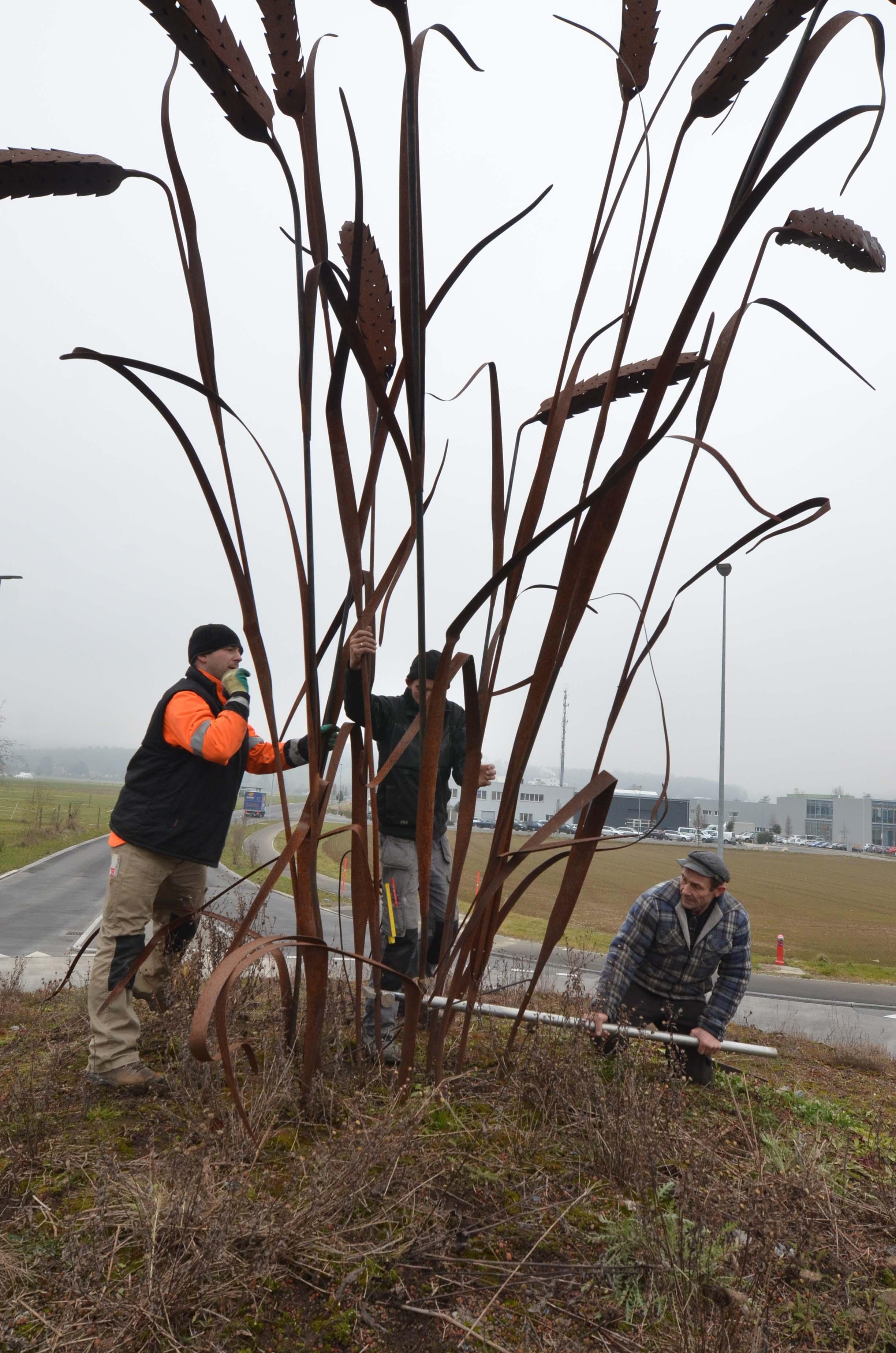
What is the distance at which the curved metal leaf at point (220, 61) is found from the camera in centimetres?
146

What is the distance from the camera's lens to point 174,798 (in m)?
3.14

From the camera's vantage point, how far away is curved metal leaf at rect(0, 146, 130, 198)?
148 cm

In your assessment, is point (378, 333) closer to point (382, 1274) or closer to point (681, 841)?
point (382, 1274)

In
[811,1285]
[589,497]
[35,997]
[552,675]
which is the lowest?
[35,997]

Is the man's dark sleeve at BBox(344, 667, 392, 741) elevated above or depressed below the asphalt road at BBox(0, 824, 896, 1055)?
above

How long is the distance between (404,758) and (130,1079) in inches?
75.1

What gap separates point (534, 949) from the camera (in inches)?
570

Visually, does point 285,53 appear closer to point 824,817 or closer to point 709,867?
point 709,867

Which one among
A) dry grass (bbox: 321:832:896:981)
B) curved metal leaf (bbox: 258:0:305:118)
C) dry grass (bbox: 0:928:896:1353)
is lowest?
dry grass (bbox: 321:832:896:981)

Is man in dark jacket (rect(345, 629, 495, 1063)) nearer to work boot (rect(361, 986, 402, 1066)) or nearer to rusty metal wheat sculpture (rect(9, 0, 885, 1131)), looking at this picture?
work boot (rect(361, 986, 402, 1066))

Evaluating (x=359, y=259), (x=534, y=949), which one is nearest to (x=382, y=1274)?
(x=359, y=259)

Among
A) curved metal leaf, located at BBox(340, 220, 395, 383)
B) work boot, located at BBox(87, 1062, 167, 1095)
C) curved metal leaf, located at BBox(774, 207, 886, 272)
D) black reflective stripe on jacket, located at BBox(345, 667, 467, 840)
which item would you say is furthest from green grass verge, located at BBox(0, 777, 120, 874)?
curved metal leaf, located at BBox(774, 207, 886, 272)

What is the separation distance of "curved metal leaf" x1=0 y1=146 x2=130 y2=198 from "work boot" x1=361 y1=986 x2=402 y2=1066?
1810mm

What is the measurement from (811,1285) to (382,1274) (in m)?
0.80
